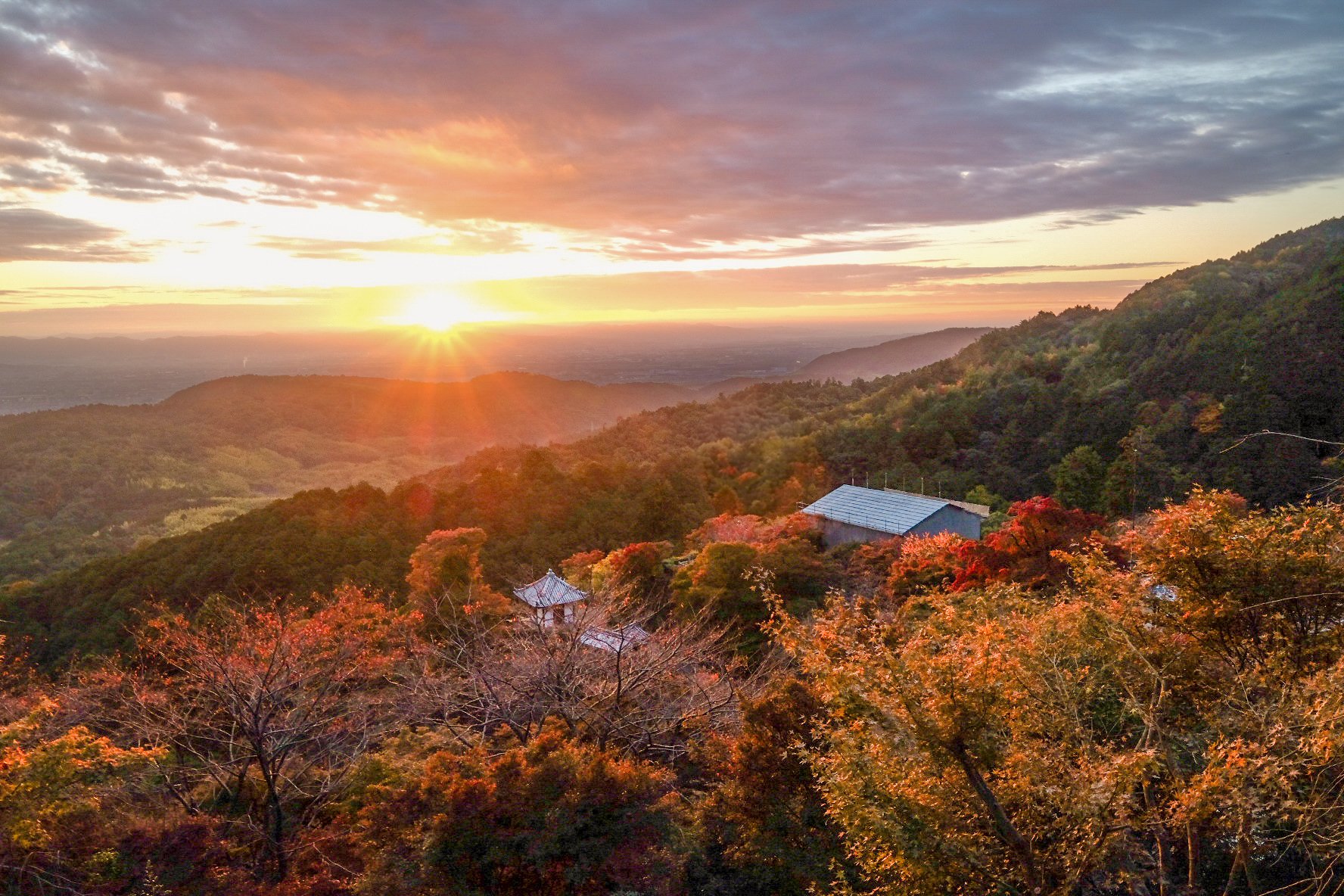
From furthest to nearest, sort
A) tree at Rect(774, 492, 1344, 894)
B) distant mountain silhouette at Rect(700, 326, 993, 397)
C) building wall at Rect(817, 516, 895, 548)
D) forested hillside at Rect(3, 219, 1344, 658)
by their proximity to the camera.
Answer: distant mountain silhouette at Rect(700, 326, 993, 397), forested hillside at Rect(3, 219, 1344, 658), building wall at Rect(817, 516, 895, 548), tree at Rect(774, 492, 1344, 894)

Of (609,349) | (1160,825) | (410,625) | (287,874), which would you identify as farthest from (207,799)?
(609,349)

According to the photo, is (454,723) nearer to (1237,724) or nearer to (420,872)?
(420,872)

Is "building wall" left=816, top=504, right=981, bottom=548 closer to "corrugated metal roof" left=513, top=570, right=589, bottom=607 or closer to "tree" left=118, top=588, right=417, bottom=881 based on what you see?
"corrugated metal roof" left=513, top=570, right=589, bottom=607

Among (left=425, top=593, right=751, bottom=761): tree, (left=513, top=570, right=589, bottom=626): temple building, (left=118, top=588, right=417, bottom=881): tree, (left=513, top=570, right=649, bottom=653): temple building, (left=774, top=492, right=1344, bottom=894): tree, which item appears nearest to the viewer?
(left=774, top=492, right=1344, bottom=894): tree

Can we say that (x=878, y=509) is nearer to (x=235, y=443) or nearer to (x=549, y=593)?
(x=549, y=593)

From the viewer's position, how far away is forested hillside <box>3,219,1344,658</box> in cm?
2759

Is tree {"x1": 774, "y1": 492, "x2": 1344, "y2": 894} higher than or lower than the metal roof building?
higher

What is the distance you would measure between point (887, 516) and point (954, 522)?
2.13 meters

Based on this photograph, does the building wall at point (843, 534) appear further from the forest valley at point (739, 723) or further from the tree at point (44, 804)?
the tree at point (44, 804)

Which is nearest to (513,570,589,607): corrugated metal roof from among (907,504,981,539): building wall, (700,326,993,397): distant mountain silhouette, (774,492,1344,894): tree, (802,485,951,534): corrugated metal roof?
(802,485,951,534): corrugated metal roof

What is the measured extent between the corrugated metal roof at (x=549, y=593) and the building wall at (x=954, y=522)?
Result: 37.5 ft

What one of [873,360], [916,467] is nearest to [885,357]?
[873,360]

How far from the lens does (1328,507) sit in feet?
21.8

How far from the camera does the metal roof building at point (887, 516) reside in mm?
24078
